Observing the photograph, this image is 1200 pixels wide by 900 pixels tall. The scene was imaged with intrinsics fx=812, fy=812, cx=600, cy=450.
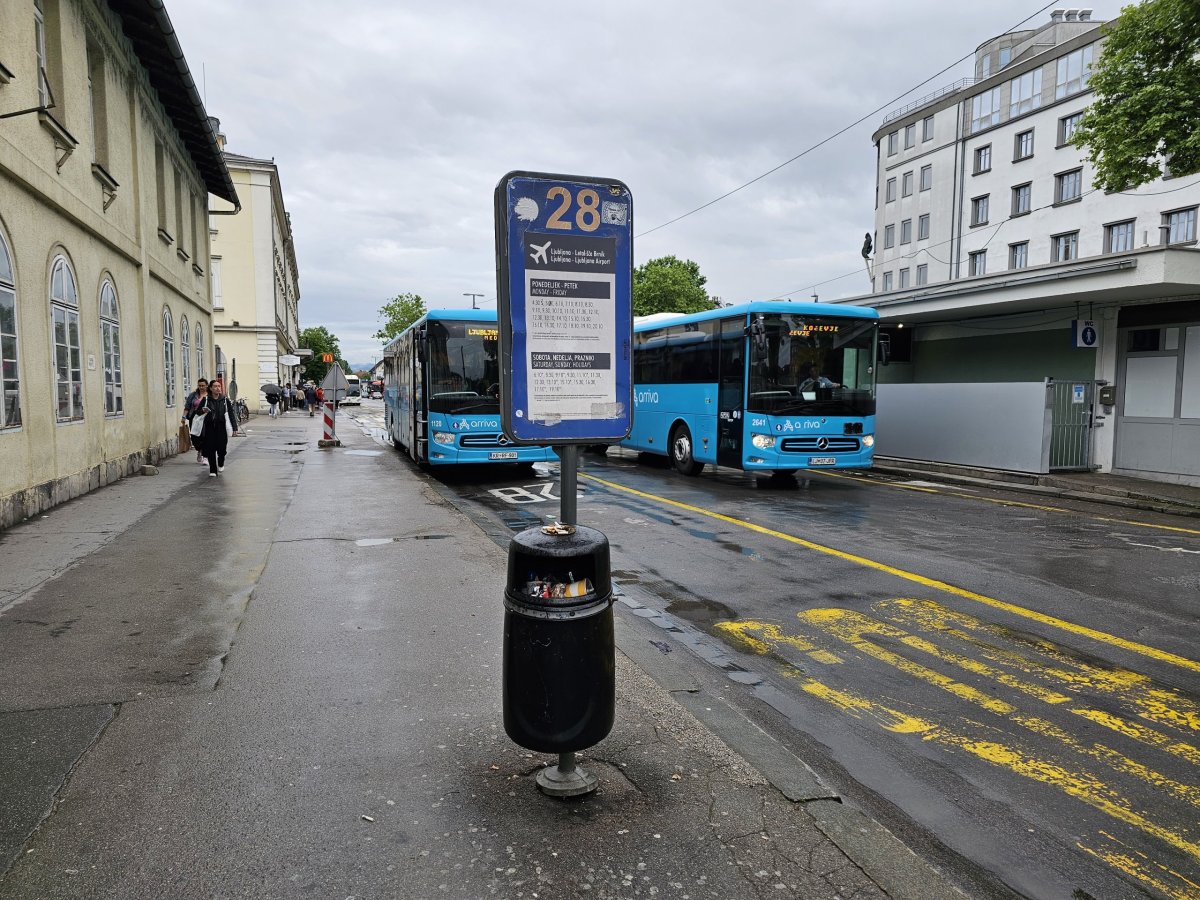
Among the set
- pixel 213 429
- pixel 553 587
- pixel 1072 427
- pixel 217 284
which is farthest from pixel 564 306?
pixel 217 284

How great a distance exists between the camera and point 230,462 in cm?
1662

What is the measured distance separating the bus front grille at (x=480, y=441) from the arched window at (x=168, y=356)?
23.2ft

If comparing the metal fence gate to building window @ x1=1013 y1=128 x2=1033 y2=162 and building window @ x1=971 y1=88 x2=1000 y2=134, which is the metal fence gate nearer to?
building window @ x1=1013 y1=128 x2=1033 y2=162

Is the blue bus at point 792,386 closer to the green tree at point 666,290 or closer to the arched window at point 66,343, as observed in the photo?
the arched window at point 66,343

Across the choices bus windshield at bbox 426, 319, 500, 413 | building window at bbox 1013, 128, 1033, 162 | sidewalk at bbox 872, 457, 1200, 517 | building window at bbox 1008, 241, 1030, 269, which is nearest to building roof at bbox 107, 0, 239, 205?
bus windshield at bbox 426, 319, 500, 413

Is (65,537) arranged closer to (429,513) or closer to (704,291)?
(429,513)

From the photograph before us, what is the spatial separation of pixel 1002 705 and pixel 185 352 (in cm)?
1997

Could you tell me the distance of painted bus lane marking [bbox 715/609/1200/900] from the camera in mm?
3186

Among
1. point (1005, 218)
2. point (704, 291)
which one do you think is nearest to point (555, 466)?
point (1005, 218)

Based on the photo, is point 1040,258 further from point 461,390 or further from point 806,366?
point 461,390

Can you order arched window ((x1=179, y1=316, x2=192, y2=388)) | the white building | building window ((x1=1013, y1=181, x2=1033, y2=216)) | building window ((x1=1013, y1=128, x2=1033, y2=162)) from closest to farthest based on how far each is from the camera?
1. the white building
2. arched window ((x1=179, y1=316, x2=192, y2=388))
3. building window ((x1=1013, y1=181, x2=1033, y2=216))
4. building window ((x1=1013, y1=128, x2=1033, y2=162))

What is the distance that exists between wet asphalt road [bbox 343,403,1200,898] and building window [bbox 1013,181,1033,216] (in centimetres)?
3779

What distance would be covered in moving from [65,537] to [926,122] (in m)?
54.1

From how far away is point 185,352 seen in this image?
19.7 m
